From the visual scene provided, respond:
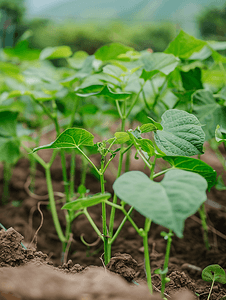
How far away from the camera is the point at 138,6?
4734mm

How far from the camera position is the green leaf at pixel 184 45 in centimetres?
63

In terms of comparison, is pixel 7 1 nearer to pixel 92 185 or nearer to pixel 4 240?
pixel 92 185

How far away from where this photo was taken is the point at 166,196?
0.28 meters

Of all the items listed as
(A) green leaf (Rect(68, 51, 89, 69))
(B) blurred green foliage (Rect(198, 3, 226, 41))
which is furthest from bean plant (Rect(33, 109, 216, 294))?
(B) blurred green foliage (Rect(198, 3, 226, 41))

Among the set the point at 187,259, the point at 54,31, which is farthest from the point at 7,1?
the point at 187,259

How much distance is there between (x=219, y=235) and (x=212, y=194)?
30 centimetres

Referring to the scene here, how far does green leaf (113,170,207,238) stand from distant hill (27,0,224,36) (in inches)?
133

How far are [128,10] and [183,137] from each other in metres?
4.99

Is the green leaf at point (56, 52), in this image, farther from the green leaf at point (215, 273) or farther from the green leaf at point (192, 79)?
the green leaf at point (215, 273)

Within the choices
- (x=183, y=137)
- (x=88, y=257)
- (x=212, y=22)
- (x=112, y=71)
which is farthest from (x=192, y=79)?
(x=212, y=22)

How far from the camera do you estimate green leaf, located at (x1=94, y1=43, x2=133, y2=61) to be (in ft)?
2.34

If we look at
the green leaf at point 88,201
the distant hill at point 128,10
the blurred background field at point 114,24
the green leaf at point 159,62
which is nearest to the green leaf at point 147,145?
the green leaf at point 88,201

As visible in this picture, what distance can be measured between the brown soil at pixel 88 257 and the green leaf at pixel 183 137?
21 centimetres

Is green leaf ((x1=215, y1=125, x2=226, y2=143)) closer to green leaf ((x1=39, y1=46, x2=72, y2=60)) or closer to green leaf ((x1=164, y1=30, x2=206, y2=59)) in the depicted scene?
green leaf ((x1=164, y1=30, x2=206, y2=59))
